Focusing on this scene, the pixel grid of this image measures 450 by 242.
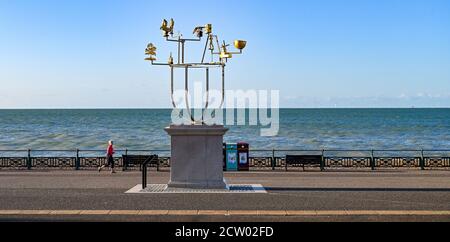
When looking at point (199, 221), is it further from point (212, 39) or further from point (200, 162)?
point (212, 39)

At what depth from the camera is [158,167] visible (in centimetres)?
2731

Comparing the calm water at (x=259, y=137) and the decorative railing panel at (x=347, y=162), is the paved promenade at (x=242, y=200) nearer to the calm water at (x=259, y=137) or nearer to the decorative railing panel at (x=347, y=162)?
the decorative railing panel at (x=347, y=162)

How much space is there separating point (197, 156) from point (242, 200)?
9.44ft

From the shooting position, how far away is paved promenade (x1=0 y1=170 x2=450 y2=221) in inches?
540

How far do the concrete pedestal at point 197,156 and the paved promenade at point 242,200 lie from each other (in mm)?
1512

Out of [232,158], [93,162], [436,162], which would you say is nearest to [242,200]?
[232,158]

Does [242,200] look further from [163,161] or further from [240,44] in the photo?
[163,161]

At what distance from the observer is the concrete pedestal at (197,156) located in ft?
60.9

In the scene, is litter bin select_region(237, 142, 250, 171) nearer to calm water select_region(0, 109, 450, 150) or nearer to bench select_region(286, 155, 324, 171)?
bench select_region(286, 155, 324, 171)

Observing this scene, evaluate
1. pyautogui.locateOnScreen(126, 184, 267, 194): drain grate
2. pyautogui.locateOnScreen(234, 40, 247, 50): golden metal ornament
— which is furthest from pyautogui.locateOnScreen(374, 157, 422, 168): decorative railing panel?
pyautogui.locateOnScreen(234, 40, 247, 50): golden metal ornament
